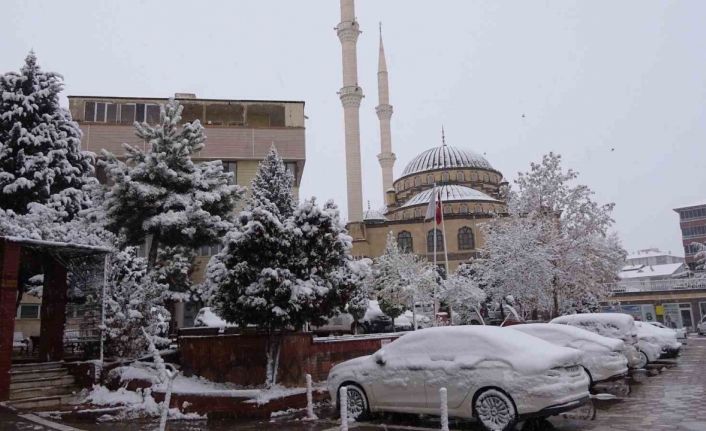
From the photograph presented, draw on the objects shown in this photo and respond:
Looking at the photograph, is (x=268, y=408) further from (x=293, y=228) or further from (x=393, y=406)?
(x=293, y=228)

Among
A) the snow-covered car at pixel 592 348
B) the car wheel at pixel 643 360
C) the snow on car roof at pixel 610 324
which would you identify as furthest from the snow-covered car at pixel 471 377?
the car wheel at pixel 643 360

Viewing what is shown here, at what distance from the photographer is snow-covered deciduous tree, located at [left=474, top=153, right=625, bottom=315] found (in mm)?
25828

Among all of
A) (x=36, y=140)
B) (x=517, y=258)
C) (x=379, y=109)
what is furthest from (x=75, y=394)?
(x=379, y=109)

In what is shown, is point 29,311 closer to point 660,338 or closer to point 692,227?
point 660,338

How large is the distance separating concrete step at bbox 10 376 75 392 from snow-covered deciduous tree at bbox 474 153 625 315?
18.4 m

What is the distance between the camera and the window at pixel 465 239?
5699 centimetres

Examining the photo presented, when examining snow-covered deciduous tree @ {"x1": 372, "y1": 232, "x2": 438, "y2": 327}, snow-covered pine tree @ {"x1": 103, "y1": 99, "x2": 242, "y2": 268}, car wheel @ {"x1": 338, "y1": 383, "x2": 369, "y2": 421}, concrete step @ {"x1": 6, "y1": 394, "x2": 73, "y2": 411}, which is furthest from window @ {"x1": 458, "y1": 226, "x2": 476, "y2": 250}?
car wheel @ {"x1": 338, "y1": 383, "x2": 369, "y2": 421}

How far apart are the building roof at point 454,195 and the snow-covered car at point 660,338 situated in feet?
127

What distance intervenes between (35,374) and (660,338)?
18358mm

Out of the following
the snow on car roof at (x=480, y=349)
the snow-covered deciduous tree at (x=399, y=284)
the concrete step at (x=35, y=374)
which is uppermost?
the snow-covered deciduous tree at (x=399, y=284)

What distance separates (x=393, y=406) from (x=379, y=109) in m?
57.4

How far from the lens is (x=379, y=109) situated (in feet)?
213

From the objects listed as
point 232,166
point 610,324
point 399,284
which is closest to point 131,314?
point 610,324

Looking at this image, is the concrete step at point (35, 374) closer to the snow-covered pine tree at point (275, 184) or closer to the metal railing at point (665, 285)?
the snow-covered pine tree at point (275, 184)
